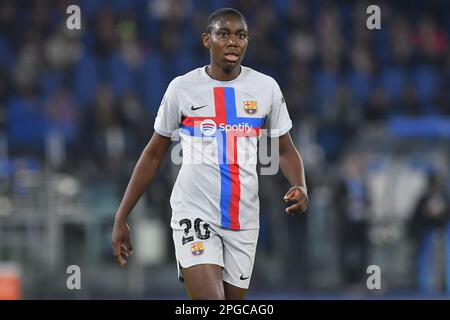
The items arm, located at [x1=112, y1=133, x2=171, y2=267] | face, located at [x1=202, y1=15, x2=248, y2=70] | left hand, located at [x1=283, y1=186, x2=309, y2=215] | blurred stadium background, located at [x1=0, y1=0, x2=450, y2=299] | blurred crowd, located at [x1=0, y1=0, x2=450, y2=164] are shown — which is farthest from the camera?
blurred crowd, located at [x1=0, y1=0, x2=450, y2=164]

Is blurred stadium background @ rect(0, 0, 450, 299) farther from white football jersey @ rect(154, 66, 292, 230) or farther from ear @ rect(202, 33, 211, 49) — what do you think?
ear @ rect(202, 33, 211, 49)

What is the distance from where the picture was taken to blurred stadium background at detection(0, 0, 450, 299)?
Answer: 43.6 feet

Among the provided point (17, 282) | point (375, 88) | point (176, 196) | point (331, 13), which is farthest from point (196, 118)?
point (331, 13)

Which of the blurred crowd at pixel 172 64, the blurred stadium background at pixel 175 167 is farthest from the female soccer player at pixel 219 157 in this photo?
the blurred crowd at pixel 172 64

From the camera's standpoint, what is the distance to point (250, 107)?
20.1ft

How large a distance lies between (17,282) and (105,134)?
101 inches

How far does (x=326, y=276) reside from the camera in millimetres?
14109

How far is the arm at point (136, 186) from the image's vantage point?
6246 millimetres

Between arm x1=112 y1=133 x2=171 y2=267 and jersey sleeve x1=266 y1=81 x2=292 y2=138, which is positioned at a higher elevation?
jersey sleeve x1=266 y1=81 x2=292 y2=138

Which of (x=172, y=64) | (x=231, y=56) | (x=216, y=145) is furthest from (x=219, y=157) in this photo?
(x=172, y=64)

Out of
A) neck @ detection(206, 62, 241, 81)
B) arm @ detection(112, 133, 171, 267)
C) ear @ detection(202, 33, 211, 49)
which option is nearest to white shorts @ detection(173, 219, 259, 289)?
arm @ detection(112, 133, 171, 267)

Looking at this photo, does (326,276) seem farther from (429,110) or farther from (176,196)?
(176,196)

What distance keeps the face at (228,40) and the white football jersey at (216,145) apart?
157mm

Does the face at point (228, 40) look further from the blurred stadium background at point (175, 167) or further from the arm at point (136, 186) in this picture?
→ the blurred stadium background at point (175, 167)
